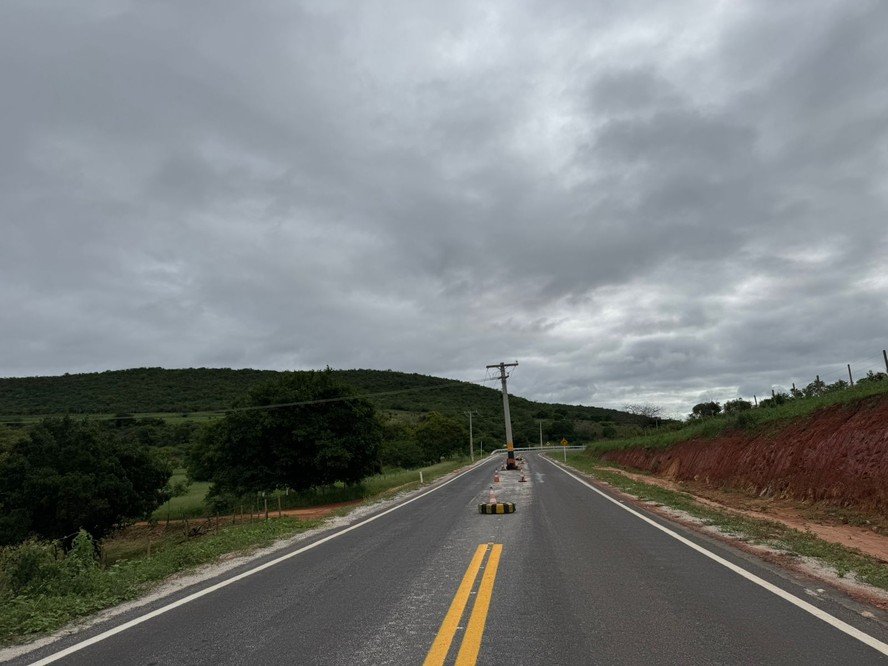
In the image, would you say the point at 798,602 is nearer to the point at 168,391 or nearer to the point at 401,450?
the point at 401,450

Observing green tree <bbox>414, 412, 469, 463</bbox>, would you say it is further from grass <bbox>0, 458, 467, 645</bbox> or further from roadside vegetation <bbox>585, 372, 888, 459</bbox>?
grass <bbox>0, 458, 467, 645</bbox>

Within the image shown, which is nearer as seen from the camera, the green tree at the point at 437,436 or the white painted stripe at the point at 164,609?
the white painted stripe at the point at 164,609

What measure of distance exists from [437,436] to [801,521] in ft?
256

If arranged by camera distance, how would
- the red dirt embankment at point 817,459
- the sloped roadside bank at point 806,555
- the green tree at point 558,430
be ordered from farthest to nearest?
the green tree at point 558,430 → the red dirt embankment at point 817,459 → the sloped roadside bank at point 806,555

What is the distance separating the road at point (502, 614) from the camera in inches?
182

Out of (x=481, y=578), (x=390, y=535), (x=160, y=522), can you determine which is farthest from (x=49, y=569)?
(x=160, y=522)

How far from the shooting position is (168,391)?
92375mm

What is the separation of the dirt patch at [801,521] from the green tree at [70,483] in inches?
1106

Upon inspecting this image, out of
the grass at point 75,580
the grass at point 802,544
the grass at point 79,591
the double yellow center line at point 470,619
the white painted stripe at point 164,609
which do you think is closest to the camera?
the double yellow center line at point 470,619

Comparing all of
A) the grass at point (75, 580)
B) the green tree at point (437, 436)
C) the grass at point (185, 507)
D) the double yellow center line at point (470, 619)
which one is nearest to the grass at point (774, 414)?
the double yellow center line at point (470, 619)

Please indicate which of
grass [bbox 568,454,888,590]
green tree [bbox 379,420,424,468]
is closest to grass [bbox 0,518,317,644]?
grass [bbox 568,454,888,590]

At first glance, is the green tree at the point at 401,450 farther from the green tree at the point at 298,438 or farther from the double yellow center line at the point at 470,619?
the double yellow center line at the point at 470,619

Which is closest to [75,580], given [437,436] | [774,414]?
[774,414]

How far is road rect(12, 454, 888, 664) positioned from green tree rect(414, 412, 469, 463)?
79365 millimetres
